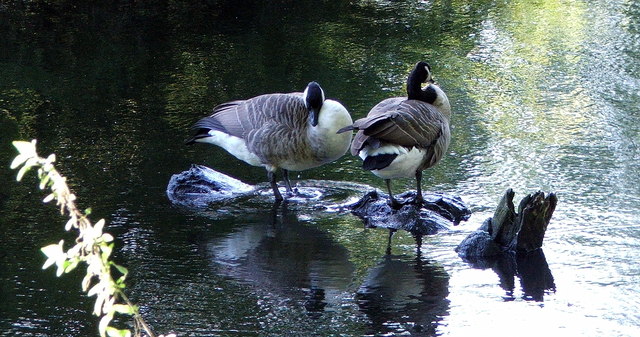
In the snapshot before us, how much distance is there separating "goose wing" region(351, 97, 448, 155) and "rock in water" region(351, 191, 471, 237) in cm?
45

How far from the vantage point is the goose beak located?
638 centimetres

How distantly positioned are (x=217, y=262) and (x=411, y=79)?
1999mm

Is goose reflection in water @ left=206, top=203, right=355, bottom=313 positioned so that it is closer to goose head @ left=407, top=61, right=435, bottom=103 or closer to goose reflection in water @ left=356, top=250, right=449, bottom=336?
goose reflection in water @ left=356, top=250, right=449, bottom=336

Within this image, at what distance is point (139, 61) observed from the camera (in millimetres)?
10594

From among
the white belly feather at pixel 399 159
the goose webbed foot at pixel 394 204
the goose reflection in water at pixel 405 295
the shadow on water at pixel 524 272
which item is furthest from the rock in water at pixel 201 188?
the shadow on water at pixel 524 272

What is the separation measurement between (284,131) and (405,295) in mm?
1932

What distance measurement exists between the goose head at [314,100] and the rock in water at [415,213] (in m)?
0.68

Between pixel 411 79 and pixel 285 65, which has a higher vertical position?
pixel 411 79

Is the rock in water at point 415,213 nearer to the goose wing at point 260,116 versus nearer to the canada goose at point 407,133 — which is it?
the canada goose at point 407,133

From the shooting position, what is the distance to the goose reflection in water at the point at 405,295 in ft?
15.5

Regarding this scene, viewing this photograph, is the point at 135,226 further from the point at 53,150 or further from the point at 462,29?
the point at 462,29

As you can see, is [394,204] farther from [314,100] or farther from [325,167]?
[325,167]

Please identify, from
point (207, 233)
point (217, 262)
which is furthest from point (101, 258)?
point (207, 233)

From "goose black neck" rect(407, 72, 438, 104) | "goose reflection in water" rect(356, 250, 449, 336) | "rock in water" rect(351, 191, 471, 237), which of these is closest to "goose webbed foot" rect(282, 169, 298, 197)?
"rock in water" rect(351, 191, 471, 237)
